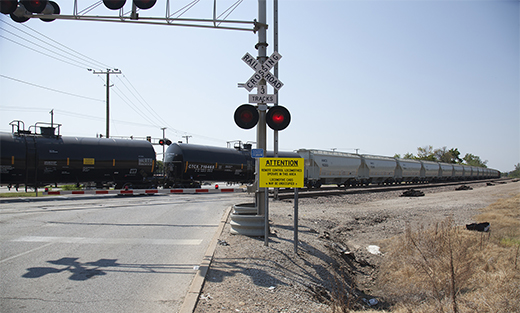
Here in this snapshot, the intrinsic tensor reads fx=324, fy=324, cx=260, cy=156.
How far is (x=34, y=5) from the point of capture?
812 cm

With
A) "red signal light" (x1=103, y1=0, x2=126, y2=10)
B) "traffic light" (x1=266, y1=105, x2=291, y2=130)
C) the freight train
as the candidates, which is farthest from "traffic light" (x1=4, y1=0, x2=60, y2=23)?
the freight train

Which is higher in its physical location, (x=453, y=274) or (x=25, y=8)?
(x=25, y=8)

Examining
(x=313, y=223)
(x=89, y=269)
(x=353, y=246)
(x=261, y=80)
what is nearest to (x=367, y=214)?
(x=313, y=223)

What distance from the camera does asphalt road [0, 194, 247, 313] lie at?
4215 mm

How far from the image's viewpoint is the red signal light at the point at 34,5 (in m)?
8.12

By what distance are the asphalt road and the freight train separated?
9.58 meters

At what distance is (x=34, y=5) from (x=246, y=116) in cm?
613

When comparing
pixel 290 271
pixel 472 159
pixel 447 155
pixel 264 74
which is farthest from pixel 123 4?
pixel 472 159

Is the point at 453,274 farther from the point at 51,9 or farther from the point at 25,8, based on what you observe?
the point at 25,8

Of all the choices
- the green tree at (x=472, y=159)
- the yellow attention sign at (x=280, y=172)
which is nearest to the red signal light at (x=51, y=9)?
the yellow attention sign at (x=280, y=172)

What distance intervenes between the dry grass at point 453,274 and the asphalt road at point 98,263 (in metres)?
3.49

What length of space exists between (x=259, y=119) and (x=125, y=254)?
4.12 metres

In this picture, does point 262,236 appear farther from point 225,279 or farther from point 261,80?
point 261,80

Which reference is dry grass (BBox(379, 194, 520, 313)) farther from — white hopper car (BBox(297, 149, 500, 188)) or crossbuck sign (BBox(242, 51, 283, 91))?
white hopper car (BBox(297, 149, 500, 188))
